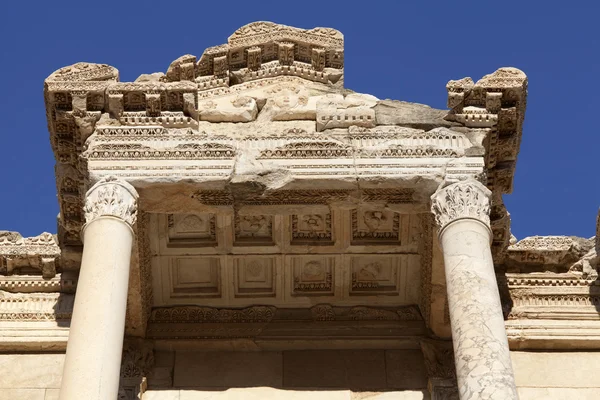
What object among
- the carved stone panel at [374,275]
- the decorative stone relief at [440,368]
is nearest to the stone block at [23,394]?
the carved stone panel at [374,275]

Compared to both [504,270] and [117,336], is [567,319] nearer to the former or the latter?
[504,270]

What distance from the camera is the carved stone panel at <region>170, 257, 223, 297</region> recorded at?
693 inches

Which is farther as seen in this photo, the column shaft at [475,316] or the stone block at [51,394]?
the stone block at [51,394]

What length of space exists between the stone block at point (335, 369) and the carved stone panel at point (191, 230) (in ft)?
6.52

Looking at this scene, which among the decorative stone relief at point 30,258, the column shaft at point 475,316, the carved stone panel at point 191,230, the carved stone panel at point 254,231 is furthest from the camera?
the decorative stone relief at point 30,258

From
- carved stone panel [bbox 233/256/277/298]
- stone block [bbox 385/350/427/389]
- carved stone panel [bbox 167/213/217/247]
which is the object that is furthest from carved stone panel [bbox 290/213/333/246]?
stone block [bbox 385/350/427/389]

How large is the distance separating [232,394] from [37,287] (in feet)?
10.9

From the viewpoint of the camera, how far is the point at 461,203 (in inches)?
598

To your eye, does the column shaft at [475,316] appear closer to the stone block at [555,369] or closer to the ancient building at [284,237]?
the ancient building at [284,237]

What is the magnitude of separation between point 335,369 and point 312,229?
1.96 meters

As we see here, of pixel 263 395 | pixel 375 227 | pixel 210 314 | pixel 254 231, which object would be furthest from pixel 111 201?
pixel 375 227

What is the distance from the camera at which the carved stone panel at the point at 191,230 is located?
1716 cm

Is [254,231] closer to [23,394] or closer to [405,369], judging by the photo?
[405,369]

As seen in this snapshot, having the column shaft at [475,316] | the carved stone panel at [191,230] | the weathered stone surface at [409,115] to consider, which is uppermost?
the weathered stone surface at [409,115]
